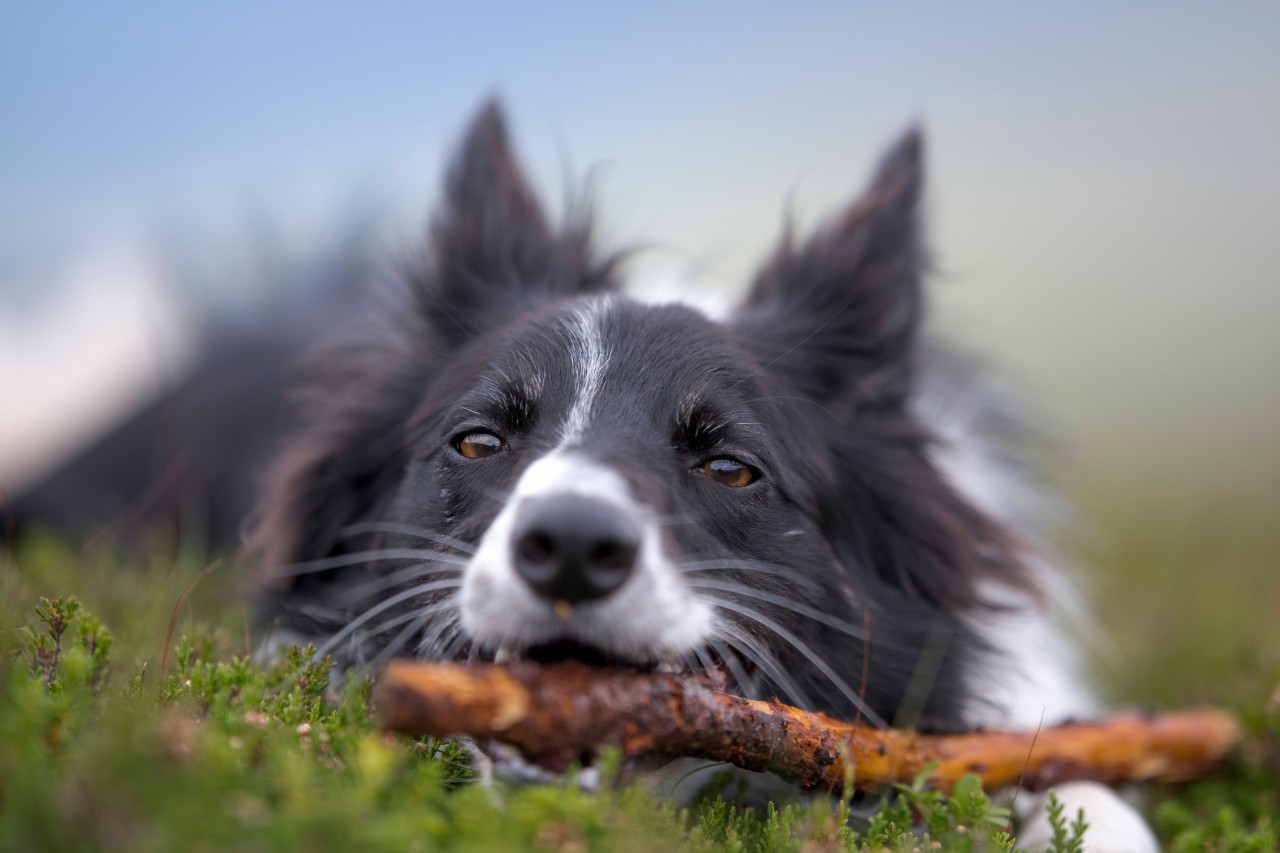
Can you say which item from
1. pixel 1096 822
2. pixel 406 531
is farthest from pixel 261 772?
pixel 1096 822

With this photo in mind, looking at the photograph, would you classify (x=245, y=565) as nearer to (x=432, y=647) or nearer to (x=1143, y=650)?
(x=432, y=647)

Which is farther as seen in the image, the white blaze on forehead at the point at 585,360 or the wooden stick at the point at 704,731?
the white blaze on forehead at the point at 585,360

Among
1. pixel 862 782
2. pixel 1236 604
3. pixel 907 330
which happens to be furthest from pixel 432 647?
pixel 1236 604

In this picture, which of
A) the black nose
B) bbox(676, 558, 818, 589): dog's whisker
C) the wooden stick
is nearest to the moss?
the wooden stick

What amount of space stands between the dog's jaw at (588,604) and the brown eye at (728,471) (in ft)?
1.91

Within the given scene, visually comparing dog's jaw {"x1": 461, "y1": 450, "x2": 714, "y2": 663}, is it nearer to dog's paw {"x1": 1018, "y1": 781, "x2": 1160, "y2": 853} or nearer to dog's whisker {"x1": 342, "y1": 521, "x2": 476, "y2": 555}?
dog's whisker {"x1": 342, "y1": 521, "x2": 476, "y2": 555}

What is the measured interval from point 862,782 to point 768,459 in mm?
989

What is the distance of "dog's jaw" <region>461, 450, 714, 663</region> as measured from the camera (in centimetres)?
241

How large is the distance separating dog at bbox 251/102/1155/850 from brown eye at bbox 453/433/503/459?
11 millimetres

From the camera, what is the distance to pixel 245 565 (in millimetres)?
4609

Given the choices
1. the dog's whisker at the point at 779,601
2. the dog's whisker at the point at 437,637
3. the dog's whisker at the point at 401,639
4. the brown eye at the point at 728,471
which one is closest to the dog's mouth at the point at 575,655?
the dog's whisker at the point at 779,601

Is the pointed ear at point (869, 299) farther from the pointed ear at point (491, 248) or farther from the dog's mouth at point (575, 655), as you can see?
the dog's mouth at point (575, 655)

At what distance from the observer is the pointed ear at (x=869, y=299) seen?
4.05 m

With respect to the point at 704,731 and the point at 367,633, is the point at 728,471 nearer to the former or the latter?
the point at 704,731
